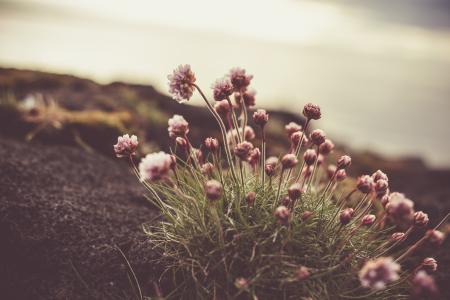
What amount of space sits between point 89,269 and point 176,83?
142 centimetres

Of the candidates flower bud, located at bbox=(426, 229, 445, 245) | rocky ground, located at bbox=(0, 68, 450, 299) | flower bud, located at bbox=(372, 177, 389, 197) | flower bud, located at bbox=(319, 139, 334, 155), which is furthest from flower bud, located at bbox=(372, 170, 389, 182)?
rocky ground, located at bbox=(0, 68, 450, 299)

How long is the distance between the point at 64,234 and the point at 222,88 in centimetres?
162

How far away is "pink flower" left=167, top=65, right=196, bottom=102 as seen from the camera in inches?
104

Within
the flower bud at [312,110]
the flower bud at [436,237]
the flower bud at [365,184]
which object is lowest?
the flower bud at [436,237]

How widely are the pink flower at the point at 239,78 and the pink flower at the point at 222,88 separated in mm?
50

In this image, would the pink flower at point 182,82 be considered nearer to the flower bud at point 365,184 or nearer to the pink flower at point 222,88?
the pink flower at point 222,88

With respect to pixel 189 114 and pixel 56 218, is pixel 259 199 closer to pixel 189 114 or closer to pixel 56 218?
pixel 56 218

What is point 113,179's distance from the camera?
14.9 feet

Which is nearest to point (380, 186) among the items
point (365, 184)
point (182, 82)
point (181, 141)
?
point (365, 184)

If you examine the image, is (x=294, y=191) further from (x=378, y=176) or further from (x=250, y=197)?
(x=378, y=176)

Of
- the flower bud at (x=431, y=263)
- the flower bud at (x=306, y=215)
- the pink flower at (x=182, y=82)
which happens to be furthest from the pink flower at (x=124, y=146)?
the flower bud at (x=431, y=263)

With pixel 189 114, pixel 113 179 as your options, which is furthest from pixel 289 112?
pixel 113 179

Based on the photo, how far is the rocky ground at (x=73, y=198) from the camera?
110 inches

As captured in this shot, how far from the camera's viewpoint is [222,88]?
271 centimetres
